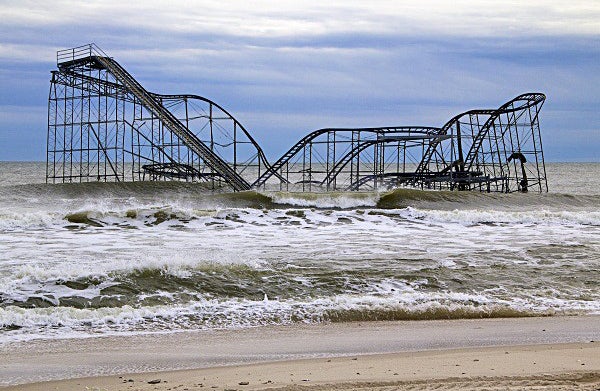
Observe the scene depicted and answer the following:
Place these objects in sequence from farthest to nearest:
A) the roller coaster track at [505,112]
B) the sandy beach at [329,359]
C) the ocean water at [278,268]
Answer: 1. the roller coaster track at [505,112]
2. the ocean water at [278,268]
3. the sandy beach at [329,359]

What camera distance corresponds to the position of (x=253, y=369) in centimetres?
740

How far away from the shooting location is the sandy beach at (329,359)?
6781mm

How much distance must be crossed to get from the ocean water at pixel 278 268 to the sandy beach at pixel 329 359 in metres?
0.75

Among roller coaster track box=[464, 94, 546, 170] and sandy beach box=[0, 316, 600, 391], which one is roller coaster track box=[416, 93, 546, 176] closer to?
roller coaster track box=[464, 94, 546, 170]

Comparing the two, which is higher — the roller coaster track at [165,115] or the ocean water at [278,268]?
the roller coaster track at [165,115]

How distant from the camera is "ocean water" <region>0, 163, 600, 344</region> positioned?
1053 cm

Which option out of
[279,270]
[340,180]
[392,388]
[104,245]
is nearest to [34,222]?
[104,245]

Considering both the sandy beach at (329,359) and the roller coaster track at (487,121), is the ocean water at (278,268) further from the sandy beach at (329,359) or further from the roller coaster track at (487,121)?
the roller coaster track at (487,121)

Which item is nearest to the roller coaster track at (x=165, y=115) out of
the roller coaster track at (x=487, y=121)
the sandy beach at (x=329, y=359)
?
the roller coaster track at (x=487, y=121)

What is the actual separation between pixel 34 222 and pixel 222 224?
17.0ft

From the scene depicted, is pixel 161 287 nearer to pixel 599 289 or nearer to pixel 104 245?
pixel 104 245

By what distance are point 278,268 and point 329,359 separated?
5.89 m

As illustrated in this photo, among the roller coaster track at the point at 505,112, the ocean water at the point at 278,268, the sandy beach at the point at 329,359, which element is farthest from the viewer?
the roller coaster track at the point at 505,112

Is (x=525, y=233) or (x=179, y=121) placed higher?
(x=179, y=121)
